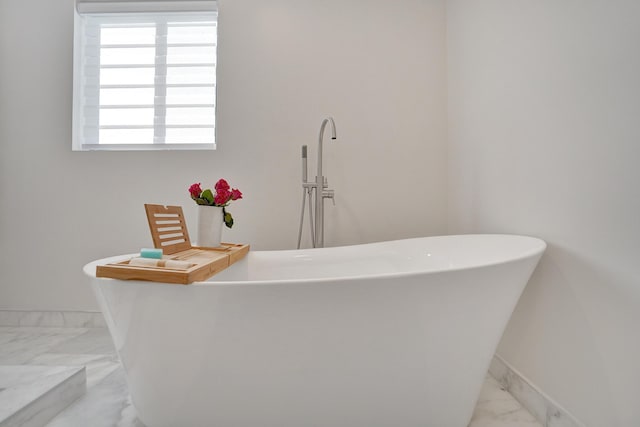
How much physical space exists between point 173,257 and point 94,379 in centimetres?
73

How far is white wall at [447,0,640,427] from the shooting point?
0.87 meters

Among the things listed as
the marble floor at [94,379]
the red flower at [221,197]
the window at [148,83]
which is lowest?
the marble floor at [94,379]

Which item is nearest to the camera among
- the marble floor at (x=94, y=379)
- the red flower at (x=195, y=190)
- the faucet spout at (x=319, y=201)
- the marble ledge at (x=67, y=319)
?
the marble floor at (x=94, y=379)

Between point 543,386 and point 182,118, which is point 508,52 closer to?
point 543,386

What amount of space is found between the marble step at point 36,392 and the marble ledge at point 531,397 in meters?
1.61

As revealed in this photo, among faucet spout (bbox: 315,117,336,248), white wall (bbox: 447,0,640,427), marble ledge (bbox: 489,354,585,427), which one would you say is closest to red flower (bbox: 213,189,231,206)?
faucet spout (bbox: 315,117,336,248)

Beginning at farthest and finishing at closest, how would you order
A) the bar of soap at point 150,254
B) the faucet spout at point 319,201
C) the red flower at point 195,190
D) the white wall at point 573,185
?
1. the faucet spout at point 319,201
2. the red flower at point 195,190
3. the bar of soap at point 150,254
4. the white wall at point 573,185

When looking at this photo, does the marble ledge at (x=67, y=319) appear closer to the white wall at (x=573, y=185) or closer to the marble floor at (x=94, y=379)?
the marble floor at (x=94, y=379)

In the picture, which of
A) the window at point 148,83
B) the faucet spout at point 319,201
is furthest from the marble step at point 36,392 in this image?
the window at point 148,83

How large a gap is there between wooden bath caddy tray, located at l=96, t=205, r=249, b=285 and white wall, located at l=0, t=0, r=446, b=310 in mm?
626

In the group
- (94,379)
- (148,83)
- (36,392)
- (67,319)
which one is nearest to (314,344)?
(36,392)

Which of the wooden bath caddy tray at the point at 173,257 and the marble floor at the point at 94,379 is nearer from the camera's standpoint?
the wooden bath caddy tray at the point at 173,257

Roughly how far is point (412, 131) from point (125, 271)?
1.74 m

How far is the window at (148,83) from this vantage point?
227cm
